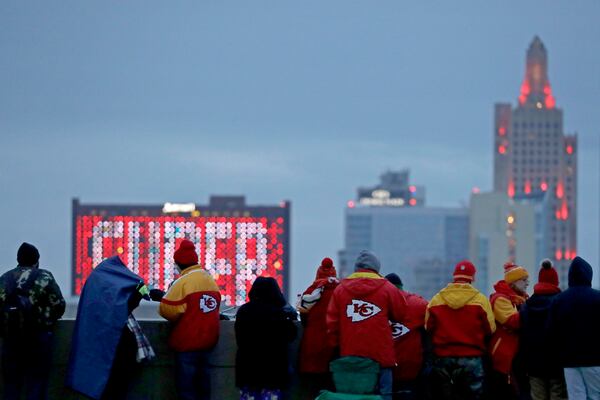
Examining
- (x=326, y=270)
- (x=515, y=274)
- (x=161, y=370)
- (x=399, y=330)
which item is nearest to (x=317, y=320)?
(x=326, y=270)

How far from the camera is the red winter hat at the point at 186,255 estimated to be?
15422 mm

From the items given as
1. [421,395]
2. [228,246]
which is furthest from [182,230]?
[421,395]

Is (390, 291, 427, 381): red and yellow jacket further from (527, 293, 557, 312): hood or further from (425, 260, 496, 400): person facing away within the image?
(527, 293, 557, 312): hood

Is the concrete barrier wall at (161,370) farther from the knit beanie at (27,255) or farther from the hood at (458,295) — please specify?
the hood at (458,295)

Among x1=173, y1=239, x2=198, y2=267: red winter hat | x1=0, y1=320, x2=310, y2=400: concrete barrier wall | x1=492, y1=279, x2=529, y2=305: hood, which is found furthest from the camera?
x1=0, y1=320, x2=310, y2=400: concrete barrier wall

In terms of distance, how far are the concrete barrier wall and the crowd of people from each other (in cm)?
48

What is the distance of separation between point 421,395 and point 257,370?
1.77 m

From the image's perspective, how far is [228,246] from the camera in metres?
128

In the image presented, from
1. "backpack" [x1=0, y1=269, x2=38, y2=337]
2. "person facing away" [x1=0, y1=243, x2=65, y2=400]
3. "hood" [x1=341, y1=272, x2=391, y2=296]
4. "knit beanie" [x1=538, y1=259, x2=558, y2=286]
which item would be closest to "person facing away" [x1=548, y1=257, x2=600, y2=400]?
"knit beanie" [x1=538, y1=259, x2=558, y2=286]

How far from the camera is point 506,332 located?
15.7 m

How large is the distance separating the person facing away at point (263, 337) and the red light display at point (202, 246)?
102785 mm

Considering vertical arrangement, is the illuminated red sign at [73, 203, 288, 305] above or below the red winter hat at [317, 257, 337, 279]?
below

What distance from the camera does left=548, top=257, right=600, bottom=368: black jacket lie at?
15.1 metres

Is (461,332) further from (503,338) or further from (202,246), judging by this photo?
(202,246)
